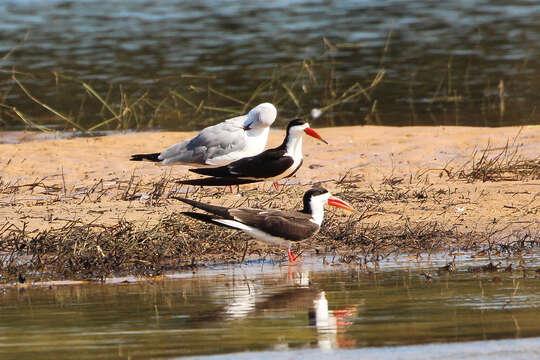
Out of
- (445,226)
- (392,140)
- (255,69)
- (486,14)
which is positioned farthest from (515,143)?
(486,14)

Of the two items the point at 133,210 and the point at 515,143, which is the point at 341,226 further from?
the point at 515,143

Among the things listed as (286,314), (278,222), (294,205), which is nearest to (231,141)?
(294,205)

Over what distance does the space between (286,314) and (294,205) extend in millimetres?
3281

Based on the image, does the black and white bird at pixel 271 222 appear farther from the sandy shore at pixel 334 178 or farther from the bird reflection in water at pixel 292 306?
the sandy shore at pixel 334 178

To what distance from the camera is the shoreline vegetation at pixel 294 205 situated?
7812 mm

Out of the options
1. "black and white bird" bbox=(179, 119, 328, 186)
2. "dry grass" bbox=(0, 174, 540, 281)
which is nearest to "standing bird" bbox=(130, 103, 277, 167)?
"black and white bird" bbox=(179, 119, 328, 186)

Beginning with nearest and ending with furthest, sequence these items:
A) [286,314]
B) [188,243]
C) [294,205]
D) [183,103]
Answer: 1. [286,314]
2. [188,243]
3. [294,205]
4. [183,103]

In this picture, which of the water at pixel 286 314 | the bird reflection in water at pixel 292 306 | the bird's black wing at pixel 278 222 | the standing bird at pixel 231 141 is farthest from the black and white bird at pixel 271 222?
the standing bird at pixel 231 141

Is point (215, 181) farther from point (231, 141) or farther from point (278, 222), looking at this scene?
point (278, 222)

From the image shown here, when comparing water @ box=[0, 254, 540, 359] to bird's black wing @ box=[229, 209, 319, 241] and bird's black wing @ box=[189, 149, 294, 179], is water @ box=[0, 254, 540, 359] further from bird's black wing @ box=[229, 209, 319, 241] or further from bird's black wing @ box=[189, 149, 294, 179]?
bird's black wing @ box=[189, 149, 294, 179]

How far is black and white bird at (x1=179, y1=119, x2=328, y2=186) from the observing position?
9828 mm

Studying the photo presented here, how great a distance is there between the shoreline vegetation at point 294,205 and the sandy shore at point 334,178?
0.02 m

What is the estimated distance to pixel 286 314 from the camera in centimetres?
623

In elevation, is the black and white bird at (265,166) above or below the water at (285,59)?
below
